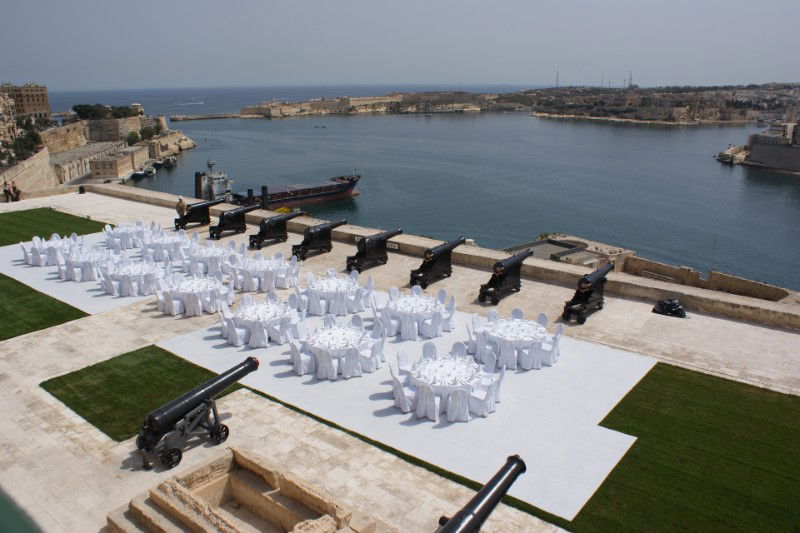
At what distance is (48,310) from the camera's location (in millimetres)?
12602

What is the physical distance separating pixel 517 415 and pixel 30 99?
11286 centimetres

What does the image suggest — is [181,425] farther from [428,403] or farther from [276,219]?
[276,219]

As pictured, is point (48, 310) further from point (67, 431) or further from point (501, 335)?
point (501, 335)

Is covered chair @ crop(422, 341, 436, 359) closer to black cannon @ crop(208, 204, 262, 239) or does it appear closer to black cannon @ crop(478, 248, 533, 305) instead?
black cannon @ crop(478, 248, 533, 305)

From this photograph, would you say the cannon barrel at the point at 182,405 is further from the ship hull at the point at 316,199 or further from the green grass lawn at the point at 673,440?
the ship hull at the point at 316,199

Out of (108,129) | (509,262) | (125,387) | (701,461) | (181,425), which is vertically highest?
(108,129)

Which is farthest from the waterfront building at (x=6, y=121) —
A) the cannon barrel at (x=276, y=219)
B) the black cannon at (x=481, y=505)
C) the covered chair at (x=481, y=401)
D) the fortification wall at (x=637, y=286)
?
the black cannon at (x=481, y=505)

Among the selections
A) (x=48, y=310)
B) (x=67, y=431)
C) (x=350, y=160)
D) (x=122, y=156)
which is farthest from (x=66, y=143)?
(x=67, y=431)

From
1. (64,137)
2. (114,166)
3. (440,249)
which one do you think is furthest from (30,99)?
(440,249)

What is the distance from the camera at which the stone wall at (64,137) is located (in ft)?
245

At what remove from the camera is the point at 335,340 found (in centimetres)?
980

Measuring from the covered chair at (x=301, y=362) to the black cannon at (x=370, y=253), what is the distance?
5517mm

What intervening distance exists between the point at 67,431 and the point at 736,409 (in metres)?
9.38

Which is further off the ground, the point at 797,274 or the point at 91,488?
the point at 91,488
